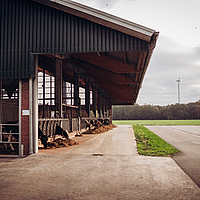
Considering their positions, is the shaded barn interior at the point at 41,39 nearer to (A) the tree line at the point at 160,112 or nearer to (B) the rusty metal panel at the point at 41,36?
(B) the rusty metal panel at the point at 41,36

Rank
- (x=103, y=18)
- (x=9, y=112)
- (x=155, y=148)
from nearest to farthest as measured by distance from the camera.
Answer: (x=103, y=18)
(x=155, y=148)
(x=9, y=112)

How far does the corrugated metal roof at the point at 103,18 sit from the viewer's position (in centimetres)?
806

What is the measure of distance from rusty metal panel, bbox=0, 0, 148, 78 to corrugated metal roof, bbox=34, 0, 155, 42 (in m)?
0.22

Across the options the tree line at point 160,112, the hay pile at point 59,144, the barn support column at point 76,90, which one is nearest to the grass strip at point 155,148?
the hay pile at point 59,144

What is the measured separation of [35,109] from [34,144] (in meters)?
1.33

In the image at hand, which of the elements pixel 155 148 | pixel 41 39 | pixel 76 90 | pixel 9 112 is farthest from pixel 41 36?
pixel 9 112

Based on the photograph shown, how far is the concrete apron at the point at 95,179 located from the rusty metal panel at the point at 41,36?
3876 millimetres

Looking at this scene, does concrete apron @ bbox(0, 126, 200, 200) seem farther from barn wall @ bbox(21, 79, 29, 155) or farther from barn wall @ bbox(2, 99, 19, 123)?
barn wall @ bbox(2, 99, 19, 123)

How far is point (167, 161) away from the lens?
7414 mm

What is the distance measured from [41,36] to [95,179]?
19.8ft

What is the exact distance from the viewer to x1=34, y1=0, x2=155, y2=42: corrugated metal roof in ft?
26.5

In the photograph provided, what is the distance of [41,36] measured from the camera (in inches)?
353

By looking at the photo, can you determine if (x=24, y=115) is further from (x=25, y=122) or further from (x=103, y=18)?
(x=103, y=18)

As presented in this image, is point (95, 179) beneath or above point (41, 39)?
beneath
